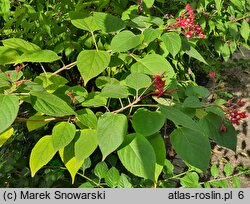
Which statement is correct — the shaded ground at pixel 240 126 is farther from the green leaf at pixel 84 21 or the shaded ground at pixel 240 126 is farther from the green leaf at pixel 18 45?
the green leaf at pixel 18 45

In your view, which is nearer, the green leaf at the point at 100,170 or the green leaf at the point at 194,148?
the green leaf at the point at 194,148

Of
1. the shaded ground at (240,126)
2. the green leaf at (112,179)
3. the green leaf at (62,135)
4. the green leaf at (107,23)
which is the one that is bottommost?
the shaded ground at (240,126)

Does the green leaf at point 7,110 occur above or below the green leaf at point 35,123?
above

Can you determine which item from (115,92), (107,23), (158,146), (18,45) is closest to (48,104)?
(115,92)

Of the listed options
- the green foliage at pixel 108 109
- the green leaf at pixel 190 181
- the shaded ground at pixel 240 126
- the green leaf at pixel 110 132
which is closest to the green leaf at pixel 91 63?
the green foliage at pixel 108 109

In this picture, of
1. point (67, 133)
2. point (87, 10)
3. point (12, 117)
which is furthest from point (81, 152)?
point (87, 10)

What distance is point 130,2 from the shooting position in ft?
8.25

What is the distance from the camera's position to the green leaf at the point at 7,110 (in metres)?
0.89

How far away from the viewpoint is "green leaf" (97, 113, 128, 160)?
100 cm

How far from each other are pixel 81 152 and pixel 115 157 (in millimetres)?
1419

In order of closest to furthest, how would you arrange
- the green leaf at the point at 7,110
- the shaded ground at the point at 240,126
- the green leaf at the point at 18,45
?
the green leaf at the point at 7,110 < the green leaf at the point at 18,45 < the shaded ground at the point at 240,126

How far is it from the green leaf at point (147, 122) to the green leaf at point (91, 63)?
25cm

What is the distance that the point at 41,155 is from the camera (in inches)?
45.1
